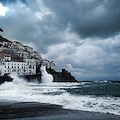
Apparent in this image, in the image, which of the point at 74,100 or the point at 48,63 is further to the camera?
the point at 48,63

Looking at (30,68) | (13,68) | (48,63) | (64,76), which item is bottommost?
(64,76)

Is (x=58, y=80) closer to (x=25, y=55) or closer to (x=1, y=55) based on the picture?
(x=25, y=55)

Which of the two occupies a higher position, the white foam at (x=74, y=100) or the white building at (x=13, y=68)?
the white building at (x=13, y=68)

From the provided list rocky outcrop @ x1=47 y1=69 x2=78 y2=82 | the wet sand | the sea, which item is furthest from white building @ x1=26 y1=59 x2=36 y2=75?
the wet sand

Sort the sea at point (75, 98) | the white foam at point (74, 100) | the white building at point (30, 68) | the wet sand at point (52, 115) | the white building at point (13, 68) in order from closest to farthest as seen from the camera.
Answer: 1. the wet sand at point (52, 115)
2. the white foam at point (74, 100)
3. the sea at point (75, 98)
4. the white building at point (13, 68)
5. the white building at point (30, 68)

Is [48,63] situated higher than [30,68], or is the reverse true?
[48,63]

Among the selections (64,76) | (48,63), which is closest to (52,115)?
(64,76)

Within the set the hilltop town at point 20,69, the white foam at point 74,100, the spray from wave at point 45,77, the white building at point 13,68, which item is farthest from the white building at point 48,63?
the white foam at point 74,100

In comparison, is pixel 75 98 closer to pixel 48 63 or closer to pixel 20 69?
pixel 20 69

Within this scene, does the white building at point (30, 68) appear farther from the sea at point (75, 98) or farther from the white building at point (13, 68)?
the sea at point (75, 98)

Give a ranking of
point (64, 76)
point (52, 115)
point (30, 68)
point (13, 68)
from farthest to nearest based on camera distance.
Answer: point (64, 76) < point (30, 68) < point (13, 68) < point (52, 115)

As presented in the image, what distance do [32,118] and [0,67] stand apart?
242ft

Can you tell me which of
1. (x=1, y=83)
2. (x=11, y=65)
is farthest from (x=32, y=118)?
(x=11, y=65)

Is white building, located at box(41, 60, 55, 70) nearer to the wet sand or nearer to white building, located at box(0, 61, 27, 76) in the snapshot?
white building, located at box(0, 61, 27, 76)
